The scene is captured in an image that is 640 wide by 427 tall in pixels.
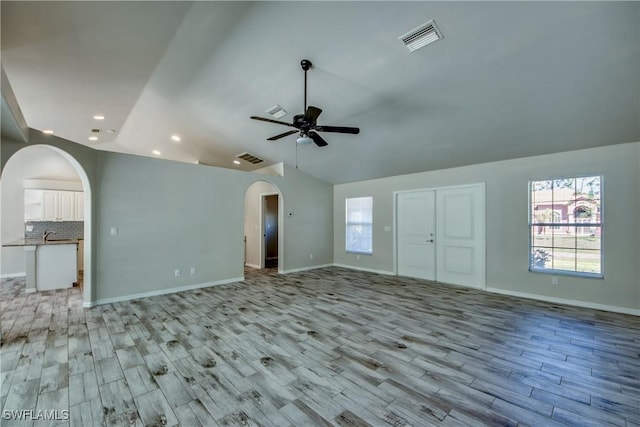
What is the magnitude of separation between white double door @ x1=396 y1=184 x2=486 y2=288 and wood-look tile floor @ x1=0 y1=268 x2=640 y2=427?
119 cm

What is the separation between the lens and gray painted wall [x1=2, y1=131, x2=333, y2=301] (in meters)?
4.35

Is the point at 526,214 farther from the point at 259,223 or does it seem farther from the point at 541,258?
the point at 259,223

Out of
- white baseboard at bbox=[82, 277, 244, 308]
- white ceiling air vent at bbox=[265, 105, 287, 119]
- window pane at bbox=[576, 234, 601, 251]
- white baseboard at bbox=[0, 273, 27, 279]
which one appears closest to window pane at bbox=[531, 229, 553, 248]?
window pane at bbox=[576, 234, 601, 251]

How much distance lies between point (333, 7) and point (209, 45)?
68.7 inches

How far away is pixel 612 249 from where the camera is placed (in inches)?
160

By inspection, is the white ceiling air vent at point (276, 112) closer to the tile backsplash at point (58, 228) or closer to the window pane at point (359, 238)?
the window pane at point (359, 238)

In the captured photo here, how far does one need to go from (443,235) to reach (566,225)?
2030 millimetres

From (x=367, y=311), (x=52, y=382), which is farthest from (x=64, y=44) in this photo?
(x=367, y=311)

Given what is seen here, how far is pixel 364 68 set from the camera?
3408mm

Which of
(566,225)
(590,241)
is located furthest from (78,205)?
(590,241)

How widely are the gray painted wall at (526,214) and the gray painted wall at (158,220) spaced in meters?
3.93

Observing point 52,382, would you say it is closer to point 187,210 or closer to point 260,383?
point 260,383

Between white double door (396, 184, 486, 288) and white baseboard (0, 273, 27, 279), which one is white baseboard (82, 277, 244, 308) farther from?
white double door (396, 184, 486, 288)

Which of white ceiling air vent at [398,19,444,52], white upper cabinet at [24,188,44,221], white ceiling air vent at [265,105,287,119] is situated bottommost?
white upper cabinet at [24,188,44,221]
